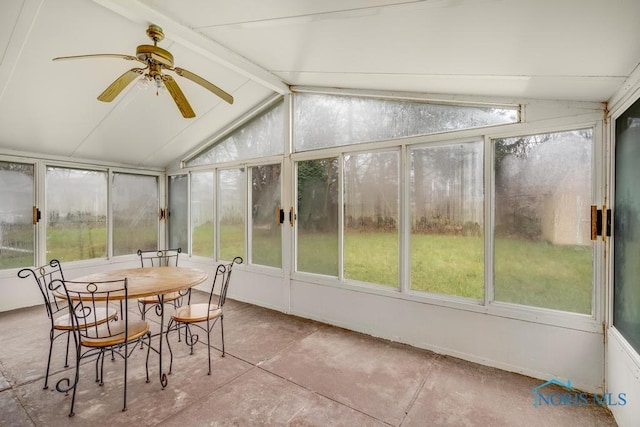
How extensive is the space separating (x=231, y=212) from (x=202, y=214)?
76 centimetres

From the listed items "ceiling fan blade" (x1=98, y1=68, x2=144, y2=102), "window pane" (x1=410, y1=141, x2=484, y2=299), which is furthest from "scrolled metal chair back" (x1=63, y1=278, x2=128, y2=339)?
"window pane" (x1=410, y1=141, x2=484, y2=299)

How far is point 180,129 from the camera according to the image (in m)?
4.20

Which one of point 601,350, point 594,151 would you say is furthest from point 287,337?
point 594,151

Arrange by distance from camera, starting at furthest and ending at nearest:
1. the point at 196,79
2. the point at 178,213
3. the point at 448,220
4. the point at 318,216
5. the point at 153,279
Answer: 1. the point at 178,213
2. the point at 318,216
3. the point at 448,220
4. the point at 153,279
5. the point at 196,79

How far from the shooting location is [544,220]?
2.38 m

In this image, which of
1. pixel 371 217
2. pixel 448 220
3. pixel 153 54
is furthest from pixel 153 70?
pixel 448 220

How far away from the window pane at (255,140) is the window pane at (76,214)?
1.86 m

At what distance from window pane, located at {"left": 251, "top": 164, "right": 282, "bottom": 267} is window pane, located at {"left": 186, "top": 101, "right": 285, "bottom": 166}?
0.27 m

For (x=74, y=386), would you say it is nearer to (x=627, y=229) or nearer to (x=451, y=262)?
(x=451, y=262)

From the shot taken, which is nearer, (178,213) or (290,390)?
(290,390)

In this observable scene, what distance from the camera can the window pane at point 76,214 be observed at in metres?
4.27

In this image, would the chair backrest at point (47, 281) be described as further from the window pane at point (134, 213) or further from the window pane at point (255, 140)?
the window pane at point (255, 140)

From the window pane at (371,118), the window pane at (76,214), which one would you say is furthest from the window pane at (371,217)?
the window pane at (76,214)

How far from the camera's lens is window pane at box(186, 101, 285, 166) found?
4.02 m
